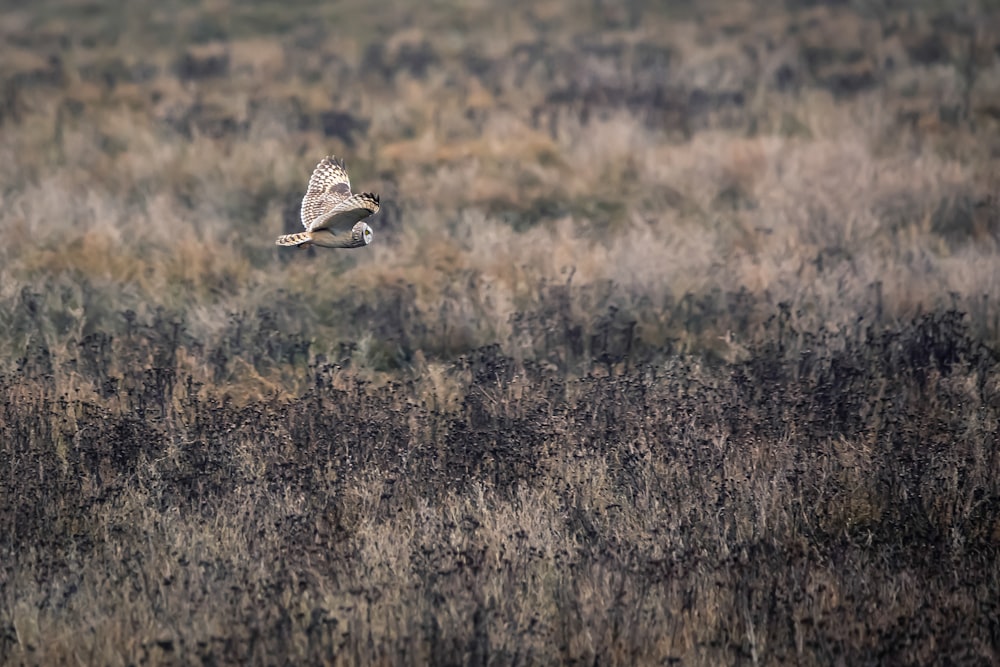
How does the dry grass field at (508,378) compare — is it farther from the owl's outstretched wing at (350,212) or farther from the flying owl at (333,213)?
the owl's outstretched wing at (350,212)

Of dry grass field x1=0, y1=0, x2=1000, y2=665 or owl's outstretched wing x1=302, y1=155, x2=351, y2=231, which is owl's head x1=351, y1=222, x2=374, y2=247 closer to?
owl's outstretched wing x1=302, y1=155, x2=351, y2=231

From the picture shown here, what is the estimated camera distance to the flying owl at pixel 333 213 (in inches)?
216

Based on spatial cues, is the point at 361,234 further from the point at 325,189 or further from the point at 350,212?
the point at 325,189

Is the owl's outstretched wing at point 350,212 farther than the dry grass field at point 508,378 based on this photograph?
Yes

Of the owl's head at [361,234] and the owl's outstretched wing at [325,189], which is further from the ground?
the owl's outstretched wing at [325,189]

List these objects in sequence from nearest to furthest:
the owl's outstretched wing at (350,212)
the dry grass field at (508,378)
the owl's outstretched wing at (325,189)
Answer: the dry grass field at (508,378), the owl's outstretched wing at (350,212), the owl's outstretched wing at (325,189)

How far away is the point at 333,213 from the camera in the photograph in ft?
18.3

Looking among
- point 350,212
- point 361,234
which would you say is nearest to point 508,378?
point 361,234

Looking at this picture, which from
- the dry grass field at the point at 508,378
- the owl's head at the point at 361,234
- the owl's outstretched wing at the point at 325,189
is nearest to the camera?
the dry grass field at the point at 508,378

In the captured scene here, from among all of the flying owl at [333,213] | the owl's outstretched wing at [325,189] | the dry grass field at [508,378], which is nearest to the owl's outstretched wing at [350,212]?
the flying owl at [333,213]

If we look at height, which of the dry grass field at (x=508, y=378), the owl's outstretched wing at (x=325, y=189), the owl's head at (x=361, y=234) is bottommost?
the dry grass field at (x=508, y=378)

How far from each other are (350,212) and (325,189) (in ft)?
3.93

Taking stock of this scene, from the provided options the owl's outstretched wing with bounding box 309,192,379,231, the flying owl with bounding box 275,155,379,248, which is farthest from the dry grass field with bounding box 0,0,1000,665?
the owl's outstretched wing with bounding box 309,192,379,231

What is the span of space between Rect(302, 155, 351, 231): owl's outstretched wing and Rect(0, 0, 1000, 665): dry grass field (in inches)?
31.5
